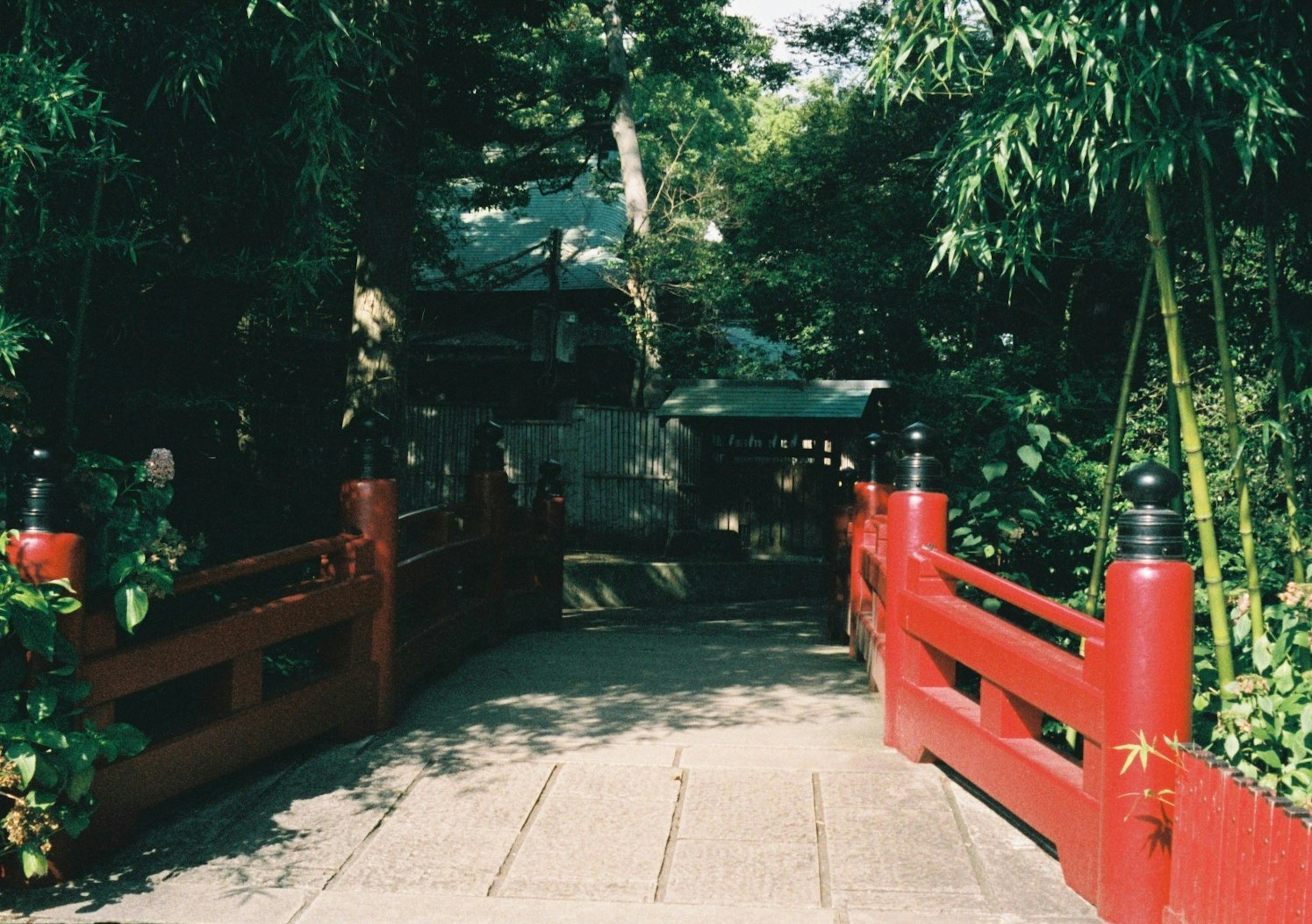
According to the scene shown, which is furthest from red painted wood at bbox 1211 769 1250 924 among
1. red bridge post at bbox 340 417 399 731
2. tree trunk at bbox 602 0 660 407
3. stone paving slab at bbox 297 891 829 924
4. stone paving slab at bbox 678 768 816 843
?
tree trunk at bbox 602 0 660 407

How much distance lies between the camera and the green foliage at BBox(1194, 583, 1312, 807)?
101 inches

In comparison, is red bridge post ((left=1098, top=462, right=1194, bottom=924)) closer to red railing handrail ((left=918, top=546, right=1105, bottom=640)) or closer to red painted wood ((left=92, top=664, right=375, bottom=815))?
red railing handrail ((left=918, top=546, right=1105, bottom=640))

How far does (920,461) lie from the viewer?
4656 mm

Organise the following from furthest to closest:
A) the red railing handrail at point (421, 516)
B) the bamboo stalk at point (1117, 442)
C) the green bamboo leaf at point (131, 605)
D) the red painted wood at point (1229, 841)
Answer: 1. the red railing handrail at point (421, 516)
2. the bamboo stalk at point (1117, 442)
3. the green bamboo leaf at point (131, 605)
4. the red painted wood at point (1229, 841)

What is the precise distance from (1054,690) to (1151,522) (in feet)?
2.23

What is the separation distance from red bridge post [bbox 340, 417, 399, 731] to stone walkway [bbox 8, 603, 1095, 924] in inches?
7.2

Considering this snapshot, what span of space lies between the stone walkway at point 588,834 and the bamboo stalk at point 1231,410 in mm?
937

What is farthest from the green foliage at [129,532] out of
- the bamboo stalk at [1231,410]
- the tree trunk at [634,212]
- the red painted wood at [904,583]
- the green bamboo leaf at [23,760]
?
the tree trunk at [634,212]

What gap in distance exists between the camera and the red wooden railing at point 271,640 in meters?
3.51

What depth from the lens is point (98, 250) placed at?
4668mm

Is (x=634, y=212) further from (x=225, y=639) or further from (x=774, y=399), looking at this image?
(x=225, y=639)

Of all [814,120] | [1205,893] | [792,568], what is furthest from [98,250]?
[814,120]

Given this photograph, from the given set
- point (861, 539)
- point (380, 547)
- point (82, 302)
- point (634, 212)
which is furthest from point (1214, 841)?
point (634, 212)

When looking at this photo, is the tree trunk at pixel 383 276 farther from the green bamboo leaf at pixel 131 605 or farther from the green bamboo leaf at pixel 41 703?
the green bamboo leaf at pixel 41 703
